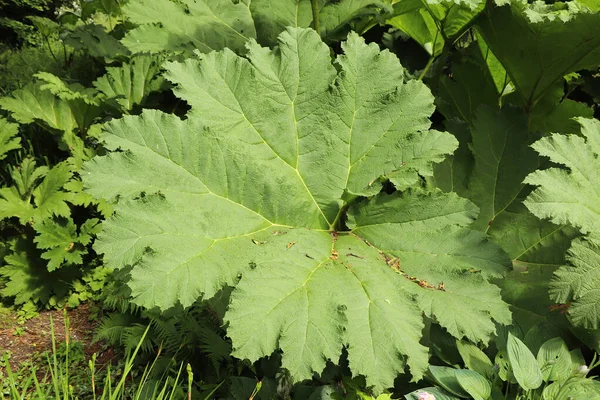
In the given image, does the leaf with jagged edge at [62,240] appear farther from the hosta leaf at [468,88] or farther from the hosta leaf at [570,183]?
the hosta leaf at [570,183]

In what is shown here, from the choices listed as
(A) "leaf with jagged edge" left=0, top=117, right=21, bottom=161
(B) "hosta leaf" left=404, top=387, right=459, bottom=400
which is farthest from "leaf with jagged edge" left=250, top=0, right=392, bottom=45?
(A) "leaf with jagged edge" left=0, top=117, right=21, bottom=161

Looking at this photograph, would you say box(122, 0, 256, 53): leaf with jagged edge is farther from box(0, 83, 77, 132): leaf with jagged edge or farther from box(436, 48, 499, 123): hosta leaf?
box(0, 83, 77, 132): leaf with jagged edge

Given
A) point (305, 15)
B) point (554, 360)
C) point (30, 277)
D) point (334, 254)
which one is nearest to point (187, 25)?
point (305, 15)

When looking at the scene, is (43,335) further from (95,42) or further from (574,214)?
(574,214)

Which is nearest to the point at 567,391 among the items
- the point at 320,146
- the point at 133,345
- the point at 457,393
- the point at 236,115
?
the point at 457,393

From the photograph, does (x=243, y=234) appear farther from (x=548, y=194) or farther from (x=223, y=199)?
(x=548, y=194)

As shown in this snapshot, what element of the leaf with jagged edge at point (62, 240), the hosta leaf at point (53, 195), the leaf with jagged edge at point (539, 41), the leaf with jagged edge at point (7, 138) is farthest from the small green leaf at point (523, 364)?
the leaf with jagged edge at point (7, 138)
